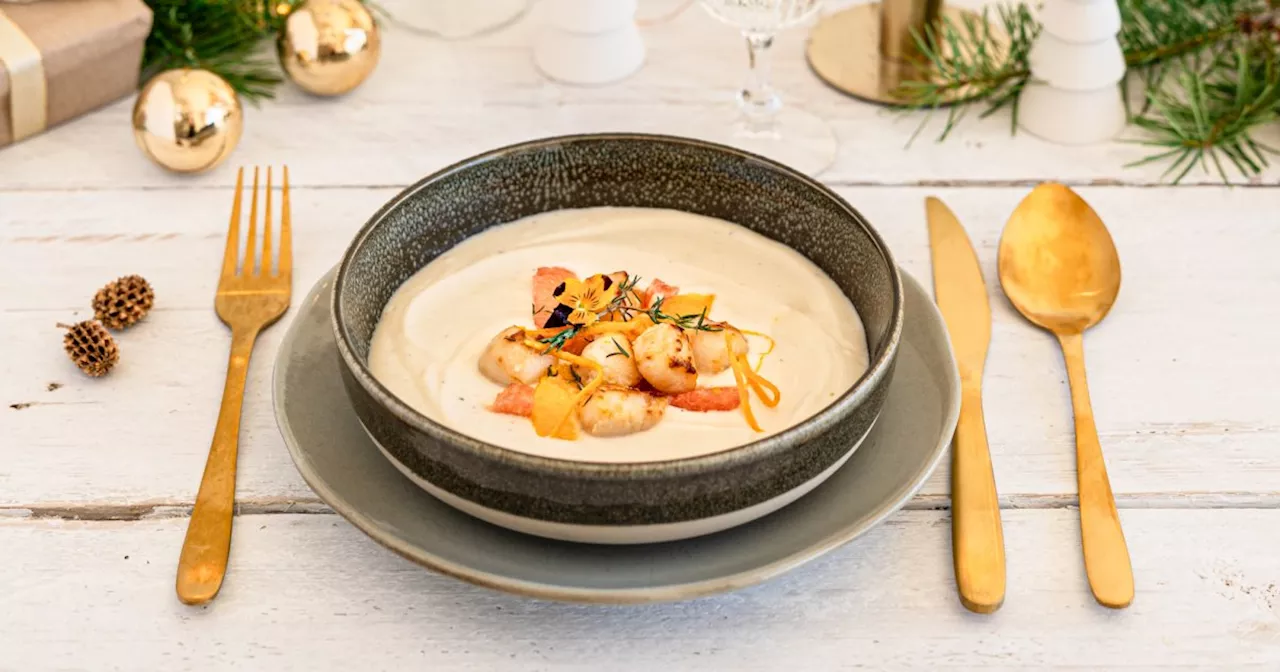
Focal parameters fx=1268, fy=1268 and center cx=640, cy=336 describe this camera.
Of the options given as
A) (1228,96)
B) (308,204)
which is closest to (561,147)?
(308,204)

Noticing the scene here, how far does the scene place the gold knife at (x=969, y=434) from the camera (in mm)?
906

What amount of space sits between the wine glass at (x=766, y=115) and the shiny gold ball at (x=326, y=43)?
43cm

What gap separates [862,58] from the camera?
172cm

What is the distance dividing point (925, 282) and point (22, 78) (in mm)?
1047

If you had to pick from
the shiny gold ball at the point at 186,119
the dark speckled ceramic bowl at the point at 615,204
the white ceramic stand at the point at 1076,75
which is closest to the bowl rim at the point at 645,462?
the dark speckled ceramic bowl at the point at 615,204

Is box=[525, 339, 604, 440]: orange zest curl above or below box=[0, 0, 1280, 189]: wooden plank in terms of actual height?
above

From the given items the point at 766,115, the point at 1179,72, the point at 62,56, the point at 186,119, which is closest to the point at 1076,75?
the point at 1179,72

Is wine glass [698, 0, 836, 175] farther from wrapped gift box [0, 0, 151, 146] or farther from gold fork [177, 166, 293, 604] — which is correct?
wrapped gift box [0, 0, 151, 146]

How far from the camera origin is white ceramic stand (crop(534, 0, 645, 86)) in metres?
1.64

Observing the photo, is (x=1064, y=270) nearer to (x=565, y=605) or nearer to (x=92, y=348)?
(x=565, y=605)

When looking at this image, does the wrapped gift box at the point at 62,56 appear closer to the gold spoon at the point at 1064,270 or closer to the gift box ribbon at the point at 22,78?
the gift box ribbon at the point at 22,78

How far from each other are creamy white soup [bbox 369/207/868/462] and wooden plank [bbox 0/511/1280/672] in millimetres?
115

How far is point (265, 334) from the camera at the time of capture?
3.92 feet

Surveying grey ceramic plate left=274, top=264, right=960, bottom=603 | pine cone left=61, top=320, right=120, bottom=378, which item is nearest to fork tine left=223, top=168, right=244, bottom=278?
pine cone left=61, top=320, right=120, bottom=378
